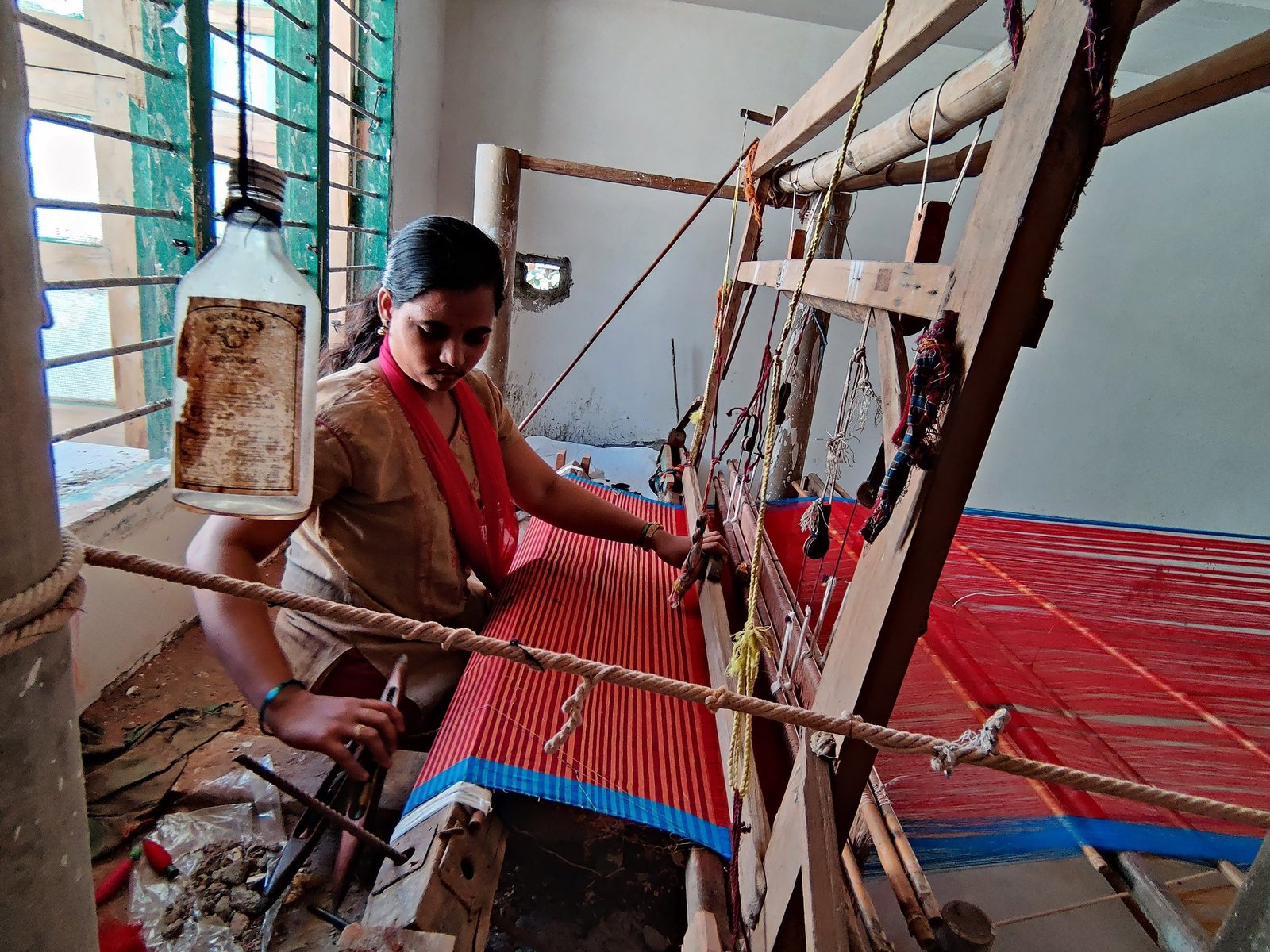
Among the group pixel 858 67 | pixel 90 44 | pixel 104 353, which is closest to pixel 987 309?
pixel 858 67

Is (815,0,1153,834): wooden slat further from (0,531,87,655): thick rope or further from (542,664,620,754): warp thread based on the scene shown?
(0,531,87,655): thick rope

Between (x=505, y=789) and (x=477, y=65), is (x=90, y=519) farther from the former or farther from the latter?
(x=477, y=65)

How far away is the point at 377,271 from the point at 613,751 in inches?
130

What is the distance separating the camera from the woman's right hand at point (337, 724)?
952mm

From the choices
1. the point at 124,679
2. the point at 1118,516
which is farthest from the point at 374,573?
the point at 1118,516

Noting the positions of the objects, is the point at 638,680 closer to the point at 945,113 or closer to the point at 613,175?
the point at 945,113

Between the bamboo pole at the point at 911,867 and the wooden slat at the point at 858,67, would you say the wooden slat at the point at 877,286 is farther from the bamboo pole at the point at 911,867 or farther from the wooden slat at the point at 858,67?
the bamboo pole at the point at 911,867

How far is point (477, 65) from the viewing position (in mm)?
4117

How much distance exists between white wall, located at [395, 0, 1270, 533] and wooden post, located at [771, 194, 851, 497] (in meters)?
2.14

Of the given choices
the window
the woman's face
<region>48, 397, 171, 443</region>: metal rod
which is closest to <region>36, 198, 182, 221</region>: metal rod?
<region>48, 397, 171, 443</region>: metal rod

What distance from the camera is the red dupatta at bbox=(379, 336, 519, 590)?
136 cm

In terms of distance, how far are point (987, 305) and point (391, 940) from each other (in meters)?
0.86

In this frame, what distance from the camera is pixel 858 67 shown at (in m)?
1.10

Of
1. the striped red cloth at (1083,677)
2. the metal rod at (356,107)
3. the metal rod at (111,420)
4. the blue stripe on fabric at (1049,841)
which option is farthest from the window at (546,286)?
the blue stripe on fabric at (1049,841)
